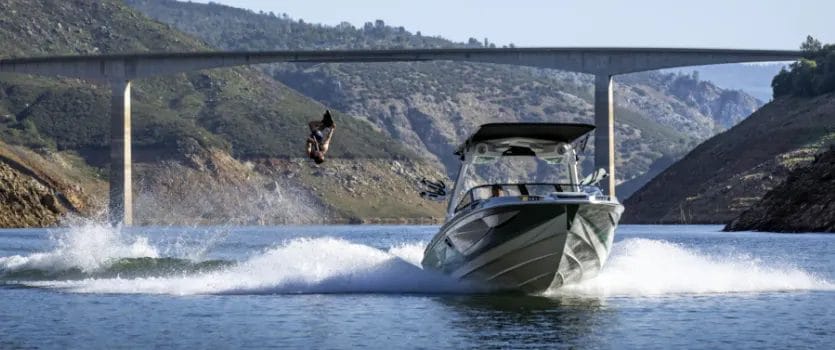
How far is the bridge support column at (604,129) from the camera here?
457 ft

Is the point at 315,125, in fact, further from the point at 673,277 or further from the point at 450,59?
the point at 450,59

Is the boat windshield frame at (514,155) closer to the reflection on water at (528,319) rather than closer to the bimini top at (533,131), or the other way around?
the bimini top at (533,131)

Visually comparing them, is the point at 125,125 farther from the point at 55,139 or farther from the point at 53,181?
the point at 55,139

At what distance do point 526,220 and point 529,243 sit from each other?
2.13 feet

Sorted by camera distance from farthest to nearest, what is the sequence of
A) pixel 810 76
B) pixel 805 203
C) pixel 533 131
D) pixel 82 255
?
pixel 810 76 → pixel 805 203 → pixel 82 255 → pixel 533 131

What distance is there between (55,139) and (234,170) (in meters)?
22.1

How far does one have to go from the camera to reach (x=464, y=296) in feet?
115

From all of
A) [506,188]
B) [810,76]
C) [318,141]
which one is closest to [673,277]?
[506,188]

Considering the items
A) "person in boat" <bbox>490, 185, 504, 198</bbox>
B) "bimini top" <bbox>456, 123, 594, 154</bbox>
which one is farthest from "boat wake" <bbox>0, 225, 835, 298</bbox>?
"bimini top" <bbox>456, 123, 594, 154</bbox>

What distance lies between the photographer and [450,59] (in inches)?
5797

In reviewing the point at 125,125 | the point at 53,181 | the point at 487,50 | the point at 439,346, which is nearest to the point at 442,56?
the point at 487,50

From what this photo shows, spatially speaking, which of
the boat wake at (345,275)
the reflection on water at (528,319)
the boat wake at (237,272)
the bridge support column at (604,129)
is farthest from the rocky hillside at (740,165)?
the reflection on water at (528,319)

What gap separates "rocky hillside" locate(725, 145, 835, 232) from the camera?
91750 mm

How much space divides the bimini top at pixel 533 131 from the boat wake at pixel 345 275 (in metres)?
3.22
